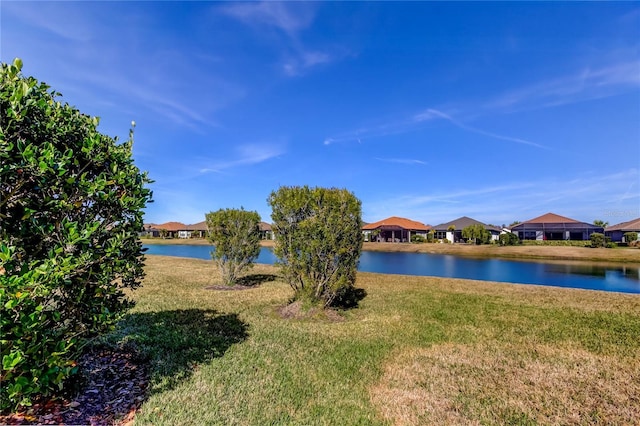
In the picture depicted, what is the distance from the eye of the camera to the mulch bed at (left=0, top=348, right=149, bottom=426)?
141 inches

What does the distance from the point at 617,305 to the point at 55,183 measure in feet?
48.7

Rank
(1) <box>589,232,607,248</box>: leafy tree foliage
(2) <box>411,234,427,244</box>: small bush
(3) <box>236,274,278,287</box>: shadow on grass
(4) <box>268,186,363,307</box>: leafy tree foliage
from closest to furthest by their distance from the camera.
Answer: (4) <box>268,186,363,307</box>: leafy tree foliage
(3) <box>236,274,278,287</box>: shadow on grass
(1) <box>589,232,607,248</box>: leafy tree foliage
(2) <box>411,234,427,244</box>: small bush

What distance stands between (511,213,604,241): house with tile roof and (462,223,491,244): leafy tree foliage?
43.3 feet

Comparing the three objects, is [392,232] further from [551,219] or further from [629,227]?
[629,227]

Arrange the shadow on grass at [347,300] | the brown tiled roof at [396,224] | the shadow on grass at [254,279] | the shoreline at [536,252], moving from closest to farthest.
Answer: the shadow on grass at [347,300]
the shadow on grass at [254,279]
the shoreline at [536,252]
the brown tiled roof at [396,224]

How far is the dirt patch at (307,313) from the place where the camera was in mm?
8562

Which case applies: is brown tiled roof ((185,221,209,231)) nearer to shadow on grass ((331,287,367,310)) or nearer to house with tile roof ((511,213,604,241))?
house with tile roof ((511,213,604,241))

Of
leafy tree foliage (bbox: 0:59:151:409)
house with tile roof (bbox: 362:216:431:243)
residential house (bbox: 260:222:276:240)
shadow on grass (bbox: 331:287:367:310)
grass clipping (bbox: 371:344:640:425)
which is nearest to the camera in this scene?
leafy tree foliage (bbox: 0:59:151:409)

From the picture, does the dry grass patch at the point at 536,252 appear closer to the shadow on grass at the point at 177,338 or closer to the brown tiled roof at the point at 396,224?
the brown tiled roof at the point at 396,224

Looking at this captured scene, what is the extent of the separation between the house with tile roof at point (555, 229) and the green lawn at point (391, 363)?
5913 centimetres

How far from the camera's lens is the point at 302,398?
4.41 meters

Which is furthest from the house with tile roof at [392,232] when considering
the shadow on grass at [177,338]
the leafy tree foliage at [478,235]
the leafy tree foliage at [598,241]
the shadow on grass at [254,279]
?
the shadow on grass at [177,338]

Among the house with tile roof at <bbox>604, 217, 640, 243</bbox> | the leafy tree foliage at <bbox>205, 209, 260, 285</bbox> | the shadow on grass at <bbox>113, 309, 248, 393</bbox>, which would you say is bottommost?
the shadow on grass at <bbox>113, 309, 248, 393</bbox>

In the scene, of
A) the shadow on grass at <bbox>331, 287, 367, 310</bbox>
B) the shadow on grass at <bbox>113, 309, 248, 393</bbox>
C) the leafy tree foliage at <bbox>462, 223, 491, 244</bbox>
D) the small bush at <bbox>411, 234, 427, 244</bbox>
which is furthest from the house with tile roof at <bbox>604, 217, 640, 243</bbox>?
the shadow on grass at <bbox>113, 309, 248, 393</bbox>
